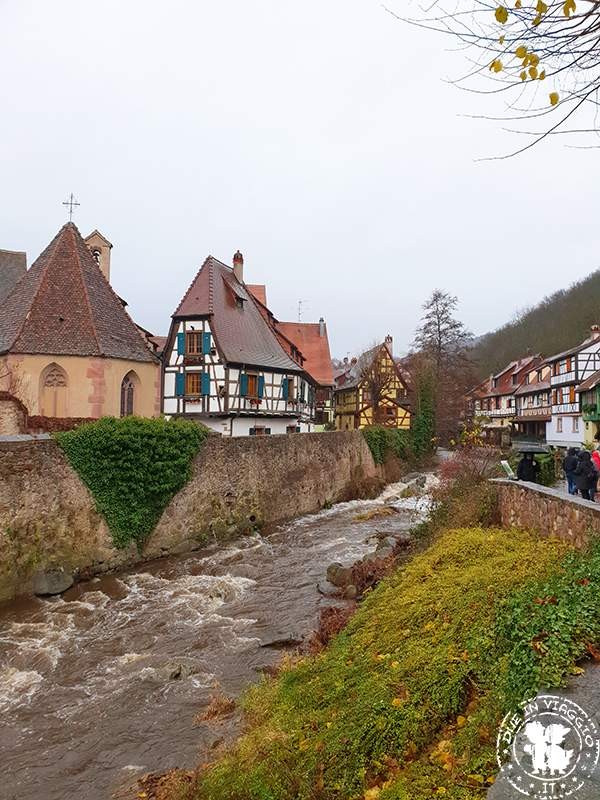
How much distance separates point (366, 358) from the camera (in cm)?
4216

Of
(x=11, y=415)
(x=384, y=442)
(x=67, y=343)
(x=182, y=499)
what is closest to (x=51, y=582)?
(x=182, y=499)

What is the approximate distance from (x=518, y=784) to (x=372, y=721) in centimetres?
167

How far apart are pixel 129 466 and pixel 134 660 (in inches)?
234

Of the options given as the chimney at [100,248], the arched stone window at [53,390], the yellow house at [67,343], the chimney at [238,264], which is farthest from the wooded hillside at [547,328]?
the arched stone window at [53,390]

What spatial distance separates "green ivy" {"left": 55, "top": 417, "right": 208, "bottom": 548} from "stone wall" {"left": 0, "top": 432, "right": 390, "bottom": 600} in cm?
28

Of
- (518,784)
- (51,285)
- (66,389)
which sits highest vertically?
(51,285)

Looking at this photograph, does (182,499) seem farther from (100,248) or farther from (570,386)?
(570,386)

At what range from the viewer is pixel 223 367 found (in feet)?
79.6

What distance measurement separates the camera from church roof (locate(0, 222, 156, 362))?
17844 millimetres

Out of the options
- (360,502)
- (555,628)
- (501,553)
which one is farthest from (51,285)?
(555,628)

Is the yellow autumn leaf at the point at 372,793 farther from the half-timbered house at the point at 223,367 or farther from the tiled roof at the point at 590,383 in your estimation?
the tiled roof at the point at 590,383

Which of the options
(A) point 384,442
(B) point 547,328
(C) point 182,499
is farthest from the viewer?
(B) point 547,328

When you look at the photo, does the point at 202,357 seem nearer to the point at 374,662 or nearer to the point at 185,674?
the point at 185,674

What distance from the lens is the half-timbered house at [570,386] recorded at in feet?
109
